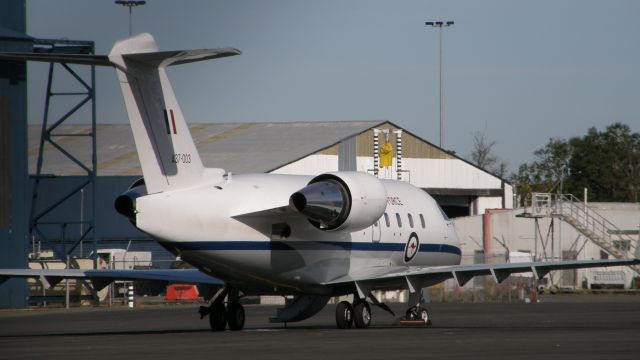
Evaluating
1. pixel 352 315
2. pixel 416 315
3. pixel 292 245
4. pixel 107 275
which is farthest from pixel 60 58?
pixel 416 315

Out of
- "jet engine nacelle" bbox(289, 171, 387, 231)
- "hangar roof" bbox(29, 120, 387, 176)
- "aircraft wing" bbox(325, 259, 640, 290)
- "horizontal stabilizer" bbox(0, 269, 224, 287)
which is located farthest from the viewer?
"hangar roof" bbox(29, 120, 387, 176)

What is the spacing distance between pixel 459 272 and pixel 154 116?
329 inches

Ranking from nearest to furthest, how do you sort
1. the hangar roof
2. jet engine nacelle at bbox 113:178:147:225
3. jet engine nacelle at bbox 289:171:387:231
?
jet engine nacelle at bbox 113:178:147:225, jet engine nacelle at bbox 289:171:387:231, the hangar roof

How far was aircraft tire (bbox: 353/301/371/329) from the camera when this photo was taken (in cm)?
2877

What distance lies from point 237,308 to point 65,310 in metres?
18.3

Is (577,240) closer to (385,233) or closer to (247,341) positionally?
(385,233)

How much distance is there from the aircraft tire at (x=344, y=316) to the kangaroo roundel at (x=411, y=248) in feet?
13.7

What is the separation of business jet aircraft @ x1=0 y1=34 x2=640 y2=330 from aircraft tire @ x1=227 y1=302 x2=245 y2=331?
3 centimetres

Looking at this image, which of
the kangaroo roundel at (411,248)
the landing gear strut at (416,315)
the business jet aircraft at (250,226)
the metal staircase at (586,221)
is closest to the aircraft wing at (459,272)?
the business jet aircraft at (250,226)

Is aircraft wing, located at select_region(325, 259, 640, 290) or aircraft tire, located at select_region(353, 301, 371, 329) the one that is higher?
aircraft wing, located at select_region(325, 259, 640, 290)

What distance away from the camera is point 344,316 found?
94.2ft

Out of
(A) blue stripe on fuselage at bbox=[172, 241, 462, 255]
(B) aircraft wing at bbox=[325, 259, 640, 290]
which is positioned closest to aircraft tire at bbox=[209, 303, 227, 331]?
(A) blue stripe on fuselage at bbox=[172, 241, 462, 255]

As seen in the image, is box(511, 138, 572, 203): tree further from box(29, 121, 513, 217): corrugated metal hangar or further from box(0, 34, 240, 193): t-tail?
box(0, 34, 240, 193): t-tail

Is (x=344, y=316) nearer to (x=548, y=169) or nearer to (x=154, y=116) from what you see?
(x=154, y=116)
